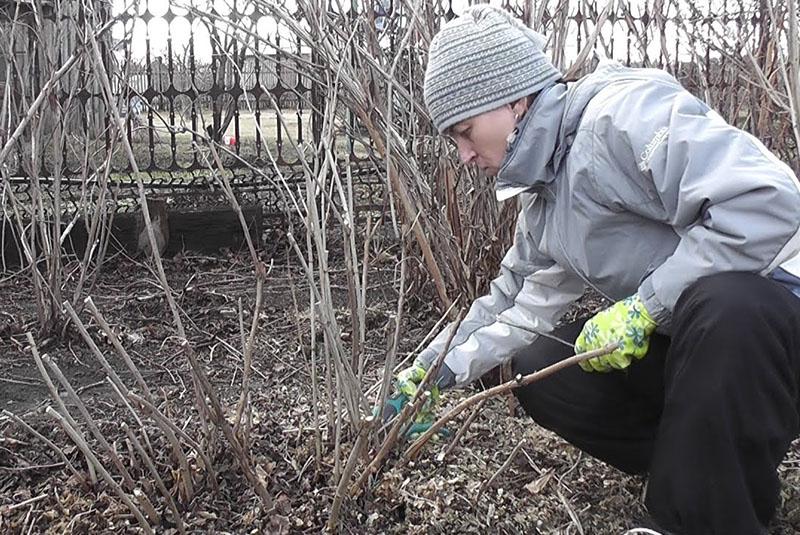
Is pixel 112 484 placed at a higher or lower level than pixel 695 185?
lower

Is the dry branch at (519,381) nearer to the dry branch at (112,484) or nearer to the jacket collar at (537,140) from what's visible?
the jacket collar at (537,140)

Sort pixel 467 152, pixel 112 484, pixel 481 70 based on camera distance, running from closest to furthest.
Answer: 1. pixel 112 484
2. pixel 481 70
3. pixel 467 152

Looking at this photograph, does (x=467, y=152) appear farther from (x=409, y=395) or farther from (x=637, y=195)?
(x=409, y=395)

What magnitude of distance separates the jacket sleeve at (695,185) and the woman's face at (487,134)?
0.59 ft

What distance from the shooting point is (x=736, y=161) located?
152cm

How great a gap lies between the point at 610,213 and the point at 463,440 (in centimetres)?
75

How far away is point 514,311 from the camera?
2047mm

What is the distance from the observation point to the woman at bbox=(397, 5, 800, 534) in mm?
1506

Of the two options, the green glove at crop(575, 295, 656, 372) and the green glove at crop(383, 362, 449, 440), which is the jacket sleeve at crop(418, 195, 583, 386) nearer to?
the green glove at crop(383, 362, 449, 440)

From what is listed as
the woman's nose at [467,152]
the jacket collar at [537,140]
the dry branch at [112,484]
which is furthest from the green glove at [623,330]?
the dry branch at [112,484]

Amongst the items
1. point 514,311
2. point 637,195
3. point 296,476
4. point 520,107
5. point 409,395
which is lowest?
point 296,476

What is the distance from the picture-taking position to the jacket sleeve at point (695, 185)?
150 cm

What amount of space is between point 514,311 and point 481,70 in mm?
576

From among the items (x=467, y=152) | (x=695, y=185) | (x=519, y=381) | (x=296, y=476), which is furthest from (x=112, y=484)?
(x=695, y=185)
